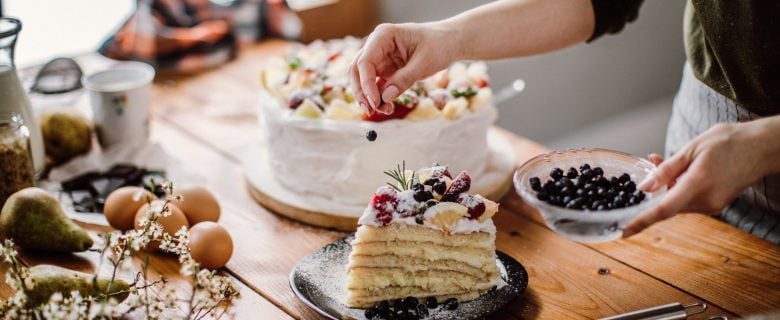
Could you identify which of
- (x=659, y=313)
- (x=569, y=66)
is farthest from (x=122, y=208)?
(x=569, y=66)

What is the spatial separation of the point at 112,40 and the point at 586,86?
2.11 metres

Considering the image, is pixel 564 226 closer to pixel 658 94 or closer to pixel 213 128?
pixel 213 128

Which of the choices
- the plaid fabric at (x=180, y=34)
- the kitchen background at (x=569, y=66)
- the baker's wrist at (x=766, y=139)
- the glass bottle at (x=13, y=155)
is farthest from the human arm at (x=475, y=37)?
the kitchen background at (x=569, y=66)

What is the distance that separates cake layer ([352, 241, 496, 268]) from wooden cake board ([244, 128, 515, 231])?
14.5 inches

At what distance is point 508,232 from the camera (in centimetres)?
203

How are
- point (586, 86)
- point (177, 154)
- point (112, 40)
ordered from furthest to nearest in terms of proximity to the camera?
point (586, 86) → point (112, 40) → point (177, 154)

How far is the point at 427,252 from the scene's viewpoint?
1677mm

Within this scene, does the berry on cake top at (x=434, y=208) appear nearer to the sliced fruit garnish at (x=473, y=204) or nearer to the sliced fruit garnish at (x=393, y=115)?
the sliced fruit garnish at (x=473, y=204)

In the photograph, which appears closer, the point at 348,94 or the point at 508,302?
the point at 508,302

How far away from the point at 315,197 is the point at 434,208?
57 centimetres

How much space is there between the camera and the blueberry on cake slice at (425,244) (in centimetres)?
164

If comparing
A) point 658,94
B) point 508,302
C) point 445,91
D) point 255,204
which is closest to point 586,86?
point 658,94

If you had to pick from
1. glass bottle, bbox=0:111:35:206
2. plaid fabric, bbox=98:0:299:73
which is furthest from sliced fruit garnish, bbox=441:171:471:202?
plaid fabric, bbox=98:0:299:73

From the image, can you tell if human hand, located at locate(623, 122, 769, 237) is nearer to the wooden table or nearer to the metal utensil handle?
the metal utensil handle
